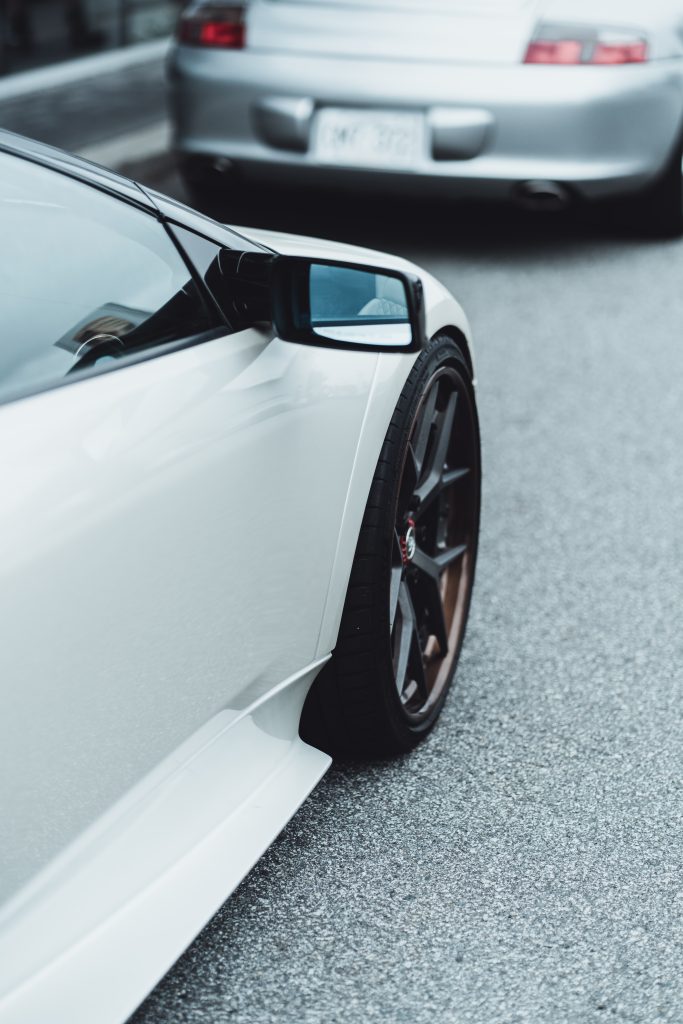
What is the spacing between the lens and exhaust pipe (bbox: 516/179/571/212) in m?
5.76

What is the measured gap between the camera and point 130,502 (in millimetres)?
1667

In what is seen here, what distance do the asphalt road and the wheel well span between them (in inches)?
25.3

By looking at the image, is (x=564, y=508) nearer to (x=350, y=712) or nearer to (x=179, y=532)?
(x=350, y=712)

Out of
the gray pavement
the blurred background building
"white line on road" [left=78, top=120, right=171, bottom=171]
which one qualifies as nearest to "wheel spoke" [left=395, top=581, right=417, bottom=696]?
"white line on road" [left=78, top=120, right=171, bottom=171]

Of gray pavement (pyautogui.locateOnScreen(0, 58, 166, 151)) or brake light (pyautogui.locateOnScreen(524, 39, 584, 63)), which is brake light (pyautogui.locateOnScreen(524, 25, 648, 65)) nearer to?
brake light (pyautogui.locateOnScreen(524, 39, 584, 63))

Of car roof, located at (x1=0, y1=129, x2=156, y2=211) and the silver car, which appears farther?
the silver car

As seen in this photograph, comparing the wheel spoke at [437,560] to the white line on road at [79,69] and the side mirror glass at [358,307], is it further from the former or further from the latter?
the white line on road at [79,69]

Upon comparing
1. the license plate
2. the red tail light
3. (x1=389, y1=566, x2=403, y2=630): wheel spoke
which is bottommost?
the license plate

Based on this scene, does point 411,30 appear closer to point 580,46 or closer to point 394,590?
point 580,46

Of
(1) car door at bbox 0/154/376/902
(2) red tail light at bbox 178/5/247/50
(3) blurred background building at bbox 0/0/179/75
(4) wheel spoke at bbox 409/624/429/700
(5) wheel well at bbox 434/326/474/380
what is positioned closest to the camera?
(1) car door at bbox 0/154/376/902

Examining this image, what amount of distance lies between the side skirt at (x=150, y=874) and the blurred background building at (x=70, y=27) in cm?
837

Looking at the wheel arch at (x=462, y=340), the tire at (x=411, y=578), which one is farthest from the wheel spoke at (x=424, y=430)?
the wheel arch at (x=462, y=340)

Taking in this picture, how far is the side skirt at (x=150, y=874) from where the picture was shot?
159 centimetres

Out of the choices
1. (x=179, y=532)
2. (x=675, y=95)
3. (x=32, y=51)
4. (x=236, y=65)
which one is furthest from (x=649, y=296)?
(x=32, y=51)
